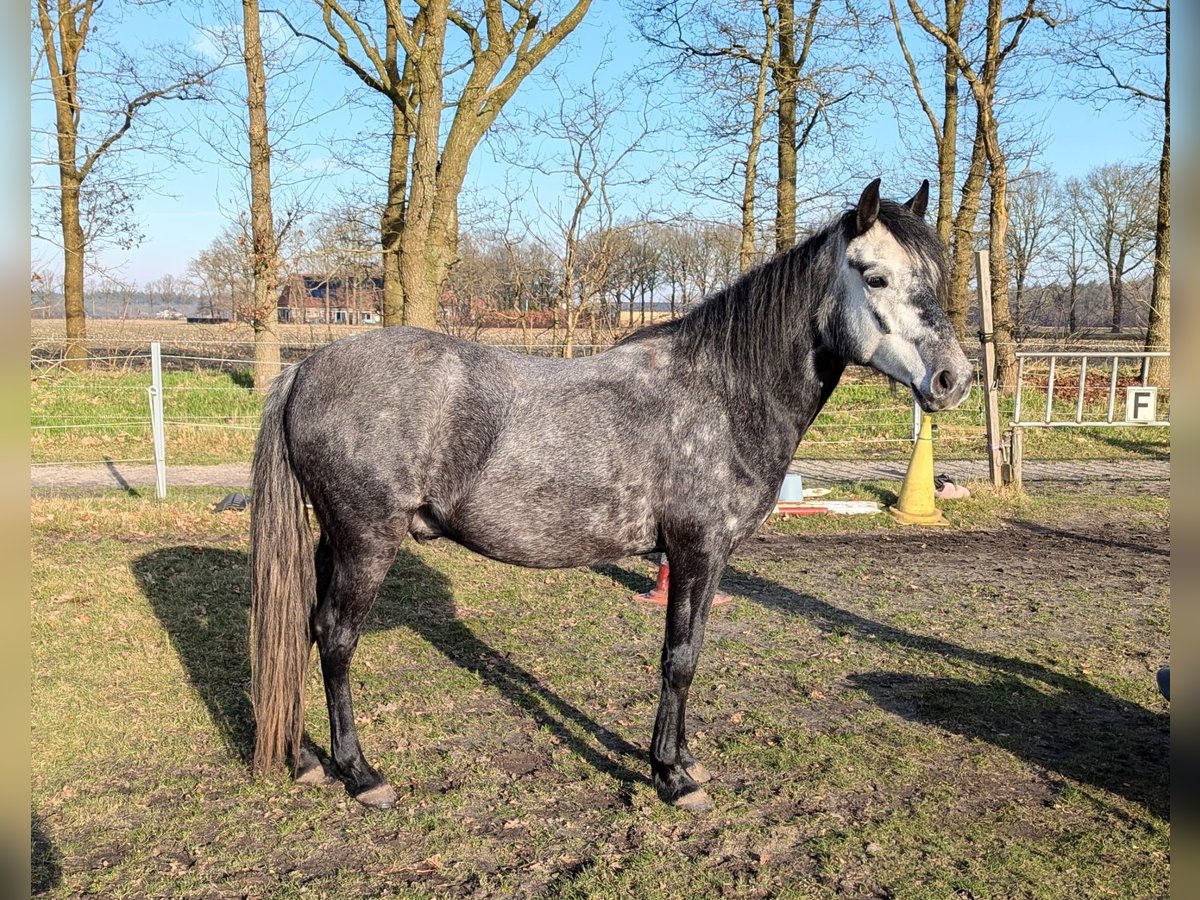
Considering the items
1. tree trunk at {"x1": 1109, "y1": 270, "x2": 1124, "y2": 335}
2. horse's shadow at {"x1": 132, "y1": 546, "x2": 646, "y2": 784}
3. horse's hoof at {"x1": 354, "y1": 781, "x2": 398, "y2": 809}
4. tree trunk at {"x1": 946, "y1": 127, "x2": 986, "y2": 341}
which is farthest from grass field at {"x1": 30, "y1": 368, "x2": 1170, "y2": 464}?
tree trunk at {"x1": 1109, "y1": 270, "x2": 1124, "y2": 335}

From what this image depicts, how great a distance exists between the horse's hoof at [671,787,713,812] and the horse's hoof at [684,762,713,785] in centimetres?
17

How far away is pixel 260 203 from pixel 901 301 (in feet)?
40.5

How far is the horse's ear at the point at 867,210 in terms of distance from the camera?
10.6 ft

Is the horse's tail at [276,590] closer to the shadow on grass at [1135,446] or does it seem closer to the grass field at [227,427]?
the grass field at [227,427]

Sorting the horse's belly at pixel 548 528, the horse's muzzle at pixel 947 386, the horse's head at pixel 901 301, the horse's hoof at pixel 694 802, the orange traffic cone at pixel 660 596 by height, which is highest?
the horse's head at pixel 901 301

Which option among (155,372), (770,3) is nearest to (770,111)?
(770,3)

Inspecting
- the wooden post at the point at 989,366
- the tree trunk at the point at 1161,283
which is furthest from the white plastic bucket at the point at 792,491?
the tree trunk at the point at 1161,283

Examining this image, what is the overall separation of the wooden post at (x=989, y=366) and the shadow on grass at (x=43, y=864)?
907 centimetres

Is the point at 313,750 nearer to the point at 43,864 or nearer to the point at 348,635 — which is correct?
the point at 348,635

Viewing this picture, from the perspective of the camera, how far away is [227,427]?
12375 millimetres

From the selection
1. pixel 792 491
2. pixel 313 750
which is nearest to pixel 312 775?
pixel 313 750

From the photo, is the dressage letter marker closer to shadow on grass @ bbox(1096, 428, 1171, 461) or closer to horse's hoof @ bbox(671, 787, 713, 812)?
shadow on grass @ bbox(1096, 428, 1171, 461)

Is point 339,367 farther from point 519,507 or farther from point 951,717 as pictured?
point 951,717

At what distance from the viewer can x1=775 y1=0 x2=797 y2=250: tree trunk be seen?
45.3 ft
